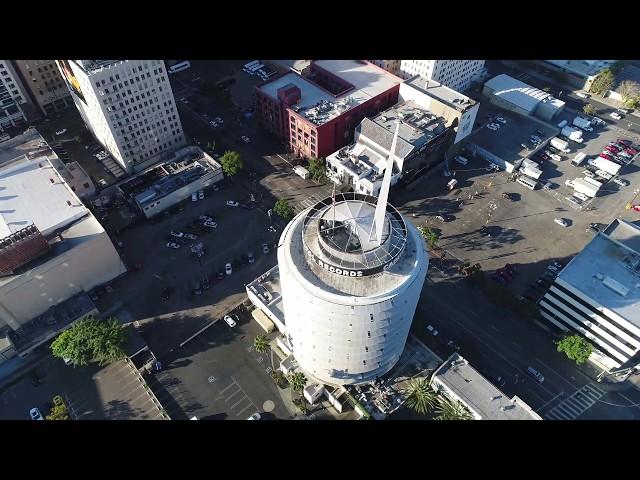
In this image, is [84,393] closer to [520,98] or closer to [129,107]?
[129,107]

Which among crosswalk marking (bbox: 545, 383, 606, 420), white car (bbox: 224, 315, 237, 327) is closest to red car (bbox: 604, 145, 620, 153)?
crosswalk marking (bbox: 545, 383, 606, 420)

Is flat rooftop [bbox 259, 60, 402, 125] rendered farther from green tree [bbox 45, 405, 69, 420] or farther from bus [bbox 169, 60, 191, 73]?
green tree [bbox 45, 405, 69, 420]

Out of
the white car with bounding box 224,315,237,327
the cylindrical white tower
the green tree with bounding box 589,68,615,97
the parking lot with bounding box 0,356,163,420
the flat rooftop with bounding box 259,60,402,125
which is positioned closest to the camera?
the cylindrical white tower

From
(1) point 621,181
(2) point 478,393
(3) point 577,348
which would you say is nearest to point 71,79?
(2) point 478,393

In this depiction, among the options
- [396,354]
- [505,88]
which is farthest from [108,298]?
[505,88]

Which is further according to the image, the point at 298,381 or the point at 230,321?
the point at 230,321

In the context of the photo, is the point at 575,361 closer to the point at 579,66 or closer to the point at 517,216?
the point at 517,216

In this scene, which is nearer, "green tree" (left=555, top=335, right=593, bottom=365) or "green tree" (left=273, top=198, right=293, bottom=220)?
"green tree" (left=555, top=335, right=593, bottom=365)

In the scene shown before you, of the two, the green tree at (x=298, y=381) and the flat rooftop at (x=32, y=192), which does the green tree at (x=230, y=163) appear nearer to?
the flat rooftop at (x=32, y=192)
